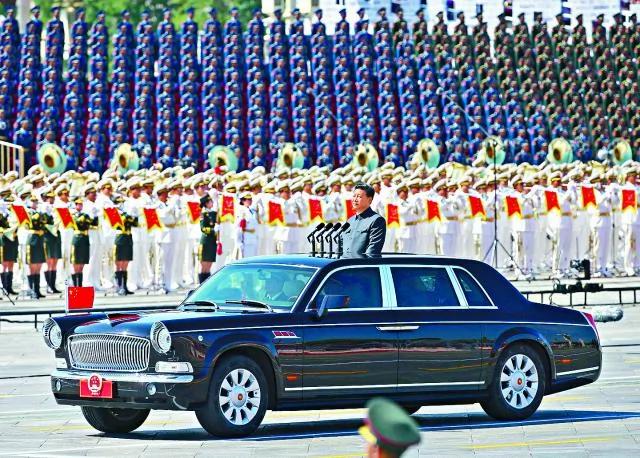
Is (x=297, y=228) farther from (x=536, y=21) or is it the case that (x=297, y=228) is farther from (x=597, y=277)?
(x=536, y=21)

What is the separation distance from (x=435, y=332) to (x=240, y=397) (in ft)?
5.67

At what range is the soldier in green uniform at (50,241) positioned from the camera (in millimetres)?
34875

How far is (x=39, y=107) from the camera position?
49.8 meters

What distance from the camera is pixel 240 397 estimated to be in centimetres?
1441

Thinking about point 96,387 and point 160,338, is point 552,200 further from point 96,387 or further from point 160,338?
point 160,338

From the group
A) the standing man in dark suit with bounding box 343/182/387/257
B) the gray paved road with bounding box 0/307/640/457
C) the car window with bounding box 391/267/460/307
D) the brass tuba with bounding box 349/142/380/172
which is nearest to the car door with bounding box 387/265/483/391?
the car window with bounding box 391/267/460/307

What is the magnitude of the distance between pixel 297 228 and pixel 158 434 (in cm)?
2310

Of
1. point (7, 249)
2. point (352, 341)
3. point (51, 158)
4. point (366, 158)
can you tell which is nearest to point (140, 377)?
point (352, 341)

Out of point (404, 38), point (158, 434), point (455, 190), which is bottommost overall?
point (158, 434)

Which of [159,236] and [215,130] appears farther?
[215,130]

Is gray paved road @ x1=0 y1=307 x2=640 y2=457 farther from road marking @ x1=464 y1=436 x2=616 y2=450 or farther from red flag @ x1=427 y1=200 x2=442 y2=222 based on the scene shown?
red flag @ x1=427 y1=200 x2=442 y2=222

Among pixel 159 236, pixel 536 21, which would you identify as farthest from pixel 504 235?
pixel 536 21

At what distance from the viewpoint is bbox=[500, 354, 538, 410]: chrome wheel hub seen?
617 inches

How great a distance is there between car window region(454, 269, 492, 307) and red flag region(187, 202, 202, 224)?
21344 millimetres
